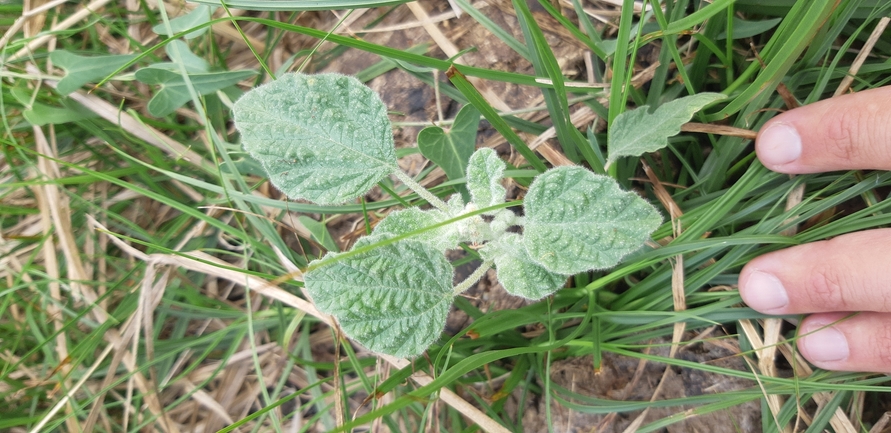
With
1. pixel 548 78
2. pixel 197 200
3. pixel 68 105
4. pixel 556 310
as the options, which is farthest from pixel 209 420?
pixel 548 78

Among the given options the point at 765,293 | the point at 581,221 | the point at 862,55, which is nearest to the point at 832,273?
the point at 765,293

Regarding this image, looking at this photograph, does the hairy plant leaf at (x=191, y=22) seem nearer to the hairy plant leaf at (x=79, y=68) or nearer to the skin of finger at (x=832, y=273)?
the hairy plant leaf at (x=79, y=68)

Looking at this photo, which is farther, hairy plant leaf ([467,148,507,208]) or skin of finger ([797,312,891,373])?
skin of finger ([797,312,891,373])

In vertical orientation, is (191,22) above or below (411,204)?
above

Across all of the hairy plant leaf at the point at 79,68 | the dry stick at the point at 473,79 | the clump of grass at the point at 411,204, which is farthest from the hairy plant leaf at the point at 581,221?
the hairy plant leaf at the point at 79,68

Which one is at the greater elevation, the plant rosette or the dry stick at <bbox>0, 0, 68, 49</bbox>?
the dry stick at <bbox>0, 0, 68, 49</bbox>

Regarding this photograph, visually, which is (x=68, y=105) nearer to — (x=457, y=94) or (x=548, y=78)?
(x=457, y=94)

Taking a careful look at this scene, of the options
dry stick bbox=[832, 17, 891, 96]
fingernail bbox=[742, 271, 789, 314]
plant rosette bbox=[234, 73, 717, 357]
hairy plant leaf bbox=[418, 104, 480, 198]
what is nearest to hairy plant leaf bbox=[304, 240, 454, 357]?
plant rosette bbox=[234, 73, 717, 357]

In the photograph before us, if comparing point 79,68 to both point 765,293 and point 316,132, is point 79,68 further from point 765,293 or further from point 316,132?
point 765,293

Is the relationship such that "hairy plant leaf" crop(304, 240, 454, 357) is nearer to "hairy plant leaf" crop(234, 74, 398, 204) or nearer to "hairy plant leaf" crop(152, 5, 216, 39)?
"hairy plant leaf" crop(234, 74, 398, 204)
